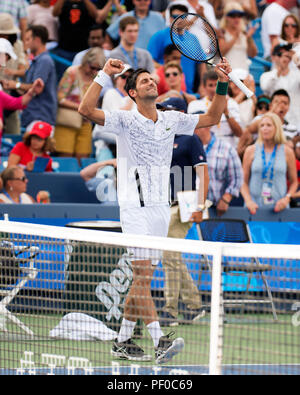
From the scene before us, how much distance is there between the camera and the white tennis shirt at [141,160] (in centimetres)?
732

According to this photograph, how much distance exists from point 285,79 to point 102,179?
3.72 metres

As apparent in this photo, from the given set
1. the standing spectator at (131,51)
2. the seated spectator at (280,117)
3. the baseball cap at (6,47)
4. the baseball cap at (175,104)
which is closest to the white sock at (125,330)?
the baseball cap at (175,104)

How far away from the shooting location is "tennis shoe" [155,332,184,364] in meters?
6.02

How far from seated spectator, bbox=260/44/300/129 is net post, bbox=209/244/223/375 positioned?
7.37m

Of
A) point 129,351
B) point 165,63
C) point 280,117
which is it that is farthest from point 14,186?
point 129,351

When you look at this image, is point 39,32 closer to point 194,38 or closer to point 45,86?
point 45,86

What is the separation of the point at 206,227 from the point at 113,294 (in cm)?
403

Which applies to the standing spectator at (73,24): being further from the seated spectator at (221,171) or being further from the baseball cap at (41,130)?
the seated spectator at (221,171)

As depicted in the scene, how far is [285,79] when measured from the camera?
12.7 meters

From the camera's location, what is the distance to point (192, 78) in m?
13.6

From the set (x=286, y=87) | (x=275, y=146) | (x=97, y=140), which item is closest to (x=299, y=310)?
(x=275, y=146)

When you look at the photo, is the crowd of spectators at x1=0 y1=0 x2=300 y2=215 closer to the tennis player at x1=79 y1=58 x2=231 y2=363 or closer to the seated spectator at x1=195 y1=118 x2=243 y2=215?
the seated spectator at x1=195 y1=118 x2=243 y2=215
